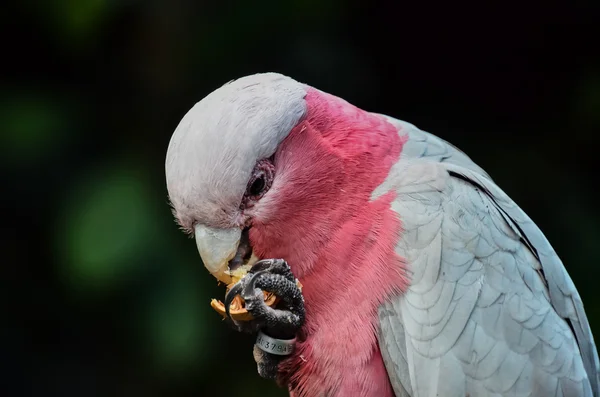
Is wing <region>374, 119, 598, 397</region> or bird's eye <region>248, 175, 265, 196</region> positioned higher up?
bird's eye <region>248, 175, 265, 196</region>

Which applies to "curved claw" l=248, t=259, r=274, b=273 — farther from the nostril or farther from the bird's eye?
the bird's eye

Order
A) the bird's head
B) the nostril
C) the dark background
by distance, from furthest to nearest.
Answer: the dark background
the nostril
the bird's head

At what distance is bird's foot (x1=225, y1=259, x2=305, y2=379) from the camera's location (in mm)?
1785

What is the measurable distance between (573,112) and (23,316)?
8.29ft

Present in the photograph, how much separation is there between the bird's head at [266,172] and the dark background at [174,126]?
1110mm

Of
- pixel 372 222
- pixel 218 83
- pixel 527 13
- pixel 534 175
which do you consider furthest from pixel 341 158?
pixel 527 13

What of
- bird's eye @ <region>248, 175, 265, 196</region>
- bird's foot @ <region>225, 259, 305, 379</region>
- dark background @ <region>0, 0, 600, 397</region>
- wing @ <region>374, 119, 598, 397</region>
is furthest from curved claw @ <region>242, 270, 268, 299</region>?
dark background @ <region>0, 0, 600, 397</region>

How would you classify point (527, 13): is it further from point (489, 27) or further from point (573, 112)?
point (573, 112)

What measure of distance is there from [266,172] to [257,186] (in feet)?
0.14

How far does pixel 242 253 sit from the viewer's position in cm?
183

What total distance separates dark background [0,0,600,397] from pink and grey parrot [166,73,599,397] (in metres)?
1.10

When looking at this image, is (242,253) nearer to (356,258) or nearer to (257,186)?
(257,186)

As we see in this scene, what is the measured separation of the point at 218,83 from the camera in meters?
3.02

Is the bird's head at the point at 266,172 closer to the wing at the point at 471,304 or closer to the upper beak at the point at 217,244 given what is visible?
the upper beak at the point at 217,244
